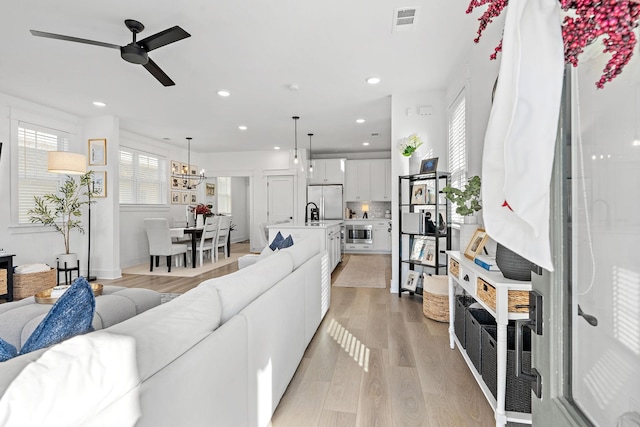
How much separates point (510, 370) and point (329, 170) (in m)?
7.01

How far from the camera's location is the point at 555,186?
26.8 inches

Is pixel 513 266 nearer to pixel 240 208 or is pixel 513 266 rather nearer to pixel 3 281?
pixel 3 281

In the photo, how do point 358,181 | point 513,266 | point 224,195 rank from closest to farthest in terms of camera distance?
point 513,266, point 358,181, point 224,195

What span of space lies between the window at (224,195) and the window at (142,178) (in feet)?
8.50

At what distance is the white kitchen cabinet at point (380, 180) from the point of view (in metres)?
8.25

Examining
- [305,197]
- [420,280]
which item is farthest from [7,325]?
[305,197]

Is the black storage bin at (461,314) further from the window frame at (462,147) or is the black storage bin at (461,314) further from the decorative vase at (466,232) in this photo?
the window frame at (462,147)

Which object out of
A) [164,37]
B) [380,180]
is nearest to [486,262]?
[164,37]

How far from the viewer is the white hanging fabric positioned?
563 mm

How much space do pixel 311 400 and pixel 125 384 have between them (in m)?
1.41

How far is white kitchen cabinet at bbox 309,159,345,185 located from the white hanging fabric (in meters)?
7.67

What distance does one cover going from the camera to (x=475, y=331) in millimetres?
2006

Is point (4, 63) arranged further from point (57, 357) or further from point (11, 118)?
point (57, 357)

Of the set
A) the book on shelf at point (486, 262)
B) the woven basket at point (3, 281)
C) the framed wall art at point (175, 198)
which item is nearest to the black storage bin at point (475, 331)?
the book on shelf at point (486, 262)
